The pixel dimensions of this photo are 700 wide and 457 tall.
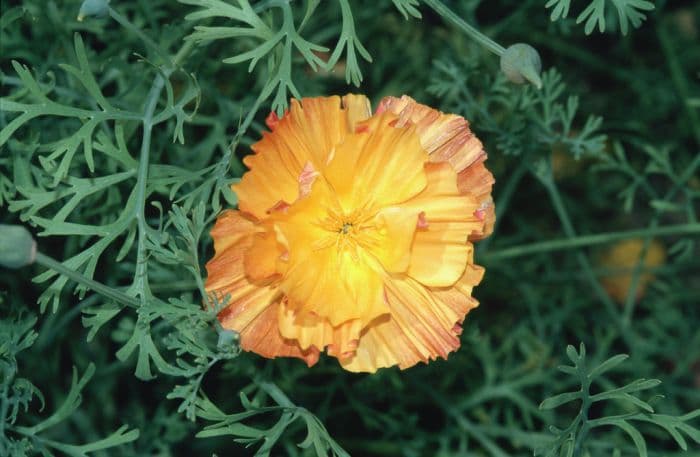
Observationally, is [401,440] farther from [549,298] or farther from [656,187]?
[656,187]

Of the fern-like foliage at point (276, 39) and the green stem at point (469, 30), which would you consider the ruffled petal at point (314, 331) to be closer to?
the fern-like foliage at point (276, 39)

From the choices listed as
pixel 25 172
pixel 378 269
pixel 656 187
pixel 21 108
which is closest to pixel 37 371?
pixel 25 172

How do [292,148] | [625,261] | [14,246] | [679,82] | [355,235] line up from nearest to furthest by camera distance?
[14,246] < [292,148] < [355,235] < [679,82] < [625,261]

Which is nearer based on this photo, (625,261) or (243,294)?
(243,294)

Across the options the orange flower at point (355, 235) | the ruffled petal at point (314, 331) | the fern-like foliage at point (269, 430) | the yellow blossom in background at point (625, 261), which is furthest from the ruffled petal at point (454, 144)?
the yellow blossom in background at point (625, 261)

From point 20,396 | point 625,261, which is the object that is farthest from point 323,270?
point 625,261

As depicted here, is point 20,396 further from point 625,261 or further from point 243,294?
point 625,261
